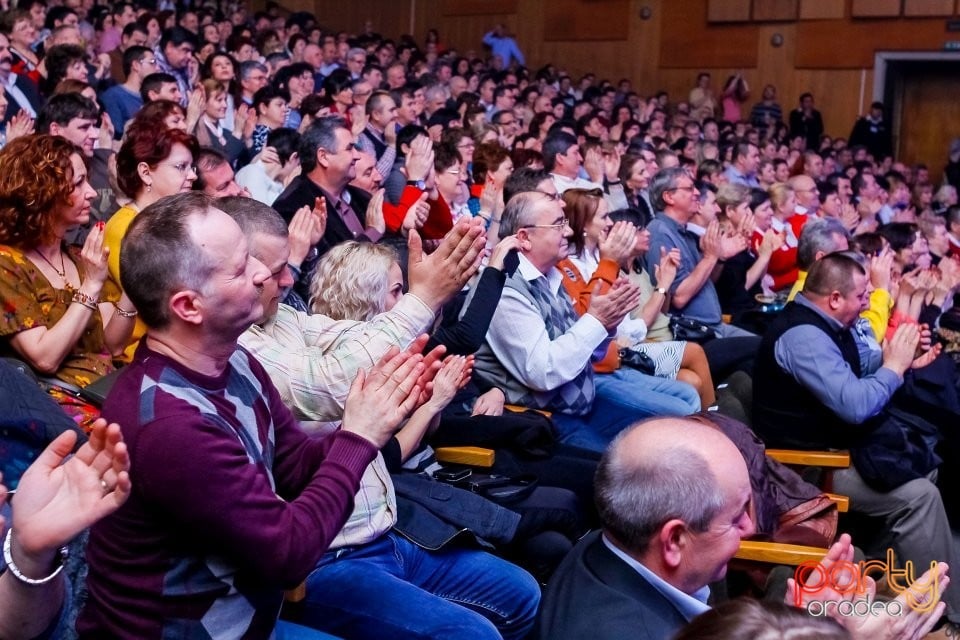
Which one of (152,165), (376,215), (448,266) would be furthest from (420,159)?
(448,266)

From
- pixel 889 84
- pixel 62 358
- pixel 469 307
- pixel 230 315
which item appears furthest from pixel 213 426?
pixel 889 84

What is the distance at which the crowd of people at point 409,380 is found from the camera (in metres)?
1.31

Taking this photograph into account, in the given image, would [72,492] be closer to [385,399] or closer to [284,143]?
[385,399]

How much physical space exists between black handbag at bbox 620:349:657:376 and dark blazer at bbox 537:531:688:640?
1.95m

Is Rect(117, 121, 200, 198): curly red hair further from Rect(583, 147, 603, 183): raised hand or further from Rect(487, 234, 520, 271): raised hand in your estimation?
Rect(583, 147, 603, 183): raised hand

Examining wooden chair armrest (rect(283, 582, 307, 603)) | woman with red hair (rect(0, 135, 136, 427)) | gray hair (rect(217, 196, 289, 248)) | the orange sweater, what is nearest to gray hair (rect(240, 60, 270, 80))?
the orange sweater

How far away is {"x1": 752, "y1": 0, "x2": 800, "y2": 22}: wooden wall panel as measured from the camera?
408 inches

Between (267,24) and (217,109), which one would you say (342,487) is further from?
(267,24)

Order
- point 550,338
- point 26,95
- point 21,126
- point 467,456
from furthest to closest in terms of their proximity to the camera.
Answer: point 26,95
point 21,126
point 550,338
point 467,456

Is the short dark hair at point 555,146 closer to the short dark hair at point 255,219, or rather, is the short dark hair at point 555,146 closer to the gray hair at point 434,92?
the gray hair at point 434,92

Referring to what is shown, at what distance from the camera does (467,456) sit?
2357 millimetres

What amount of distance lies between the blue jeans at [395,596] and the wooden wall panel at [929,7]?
921cm

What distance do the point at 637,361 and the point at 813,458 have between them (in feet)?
2.69

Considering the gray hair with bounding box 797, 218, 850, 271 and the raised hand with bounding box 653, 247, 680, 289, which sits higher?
the gray hair with bounding box 797, 218, 850, 271
